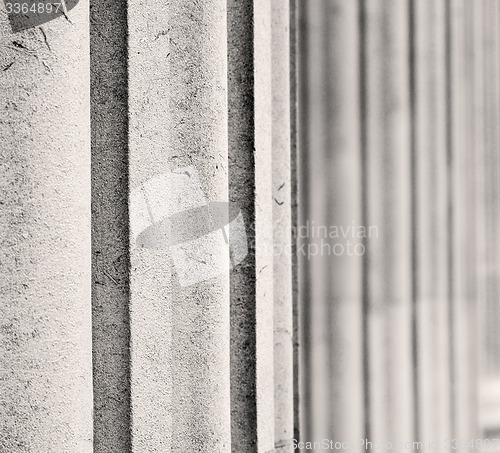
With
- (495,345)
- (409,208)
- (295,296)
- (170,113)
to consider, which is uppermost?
(170,113)

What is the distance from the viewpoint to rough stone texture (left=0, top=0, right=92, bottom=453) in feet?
1.69

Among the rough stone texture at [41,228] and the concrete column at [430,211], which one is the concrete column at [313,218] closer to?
the concrete column at [430,211]

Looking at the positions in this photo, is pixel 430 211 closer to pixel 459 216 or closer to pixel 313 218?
pixel 459 216

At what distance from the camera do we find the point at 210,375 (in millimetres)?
587

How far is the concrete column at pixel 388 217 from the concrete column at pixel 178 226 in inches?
7.5

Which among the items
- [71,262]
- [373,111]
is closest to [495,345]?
[373,111]

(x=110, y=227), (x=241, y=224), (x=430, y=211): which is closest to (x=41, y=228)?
(x=110, y=227)

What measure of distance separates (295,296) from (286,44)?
1.07 feet

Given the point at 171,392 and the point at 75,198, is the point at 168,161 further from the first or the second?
the point at 171,392

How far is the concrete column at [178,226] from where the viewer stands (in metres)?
0.56

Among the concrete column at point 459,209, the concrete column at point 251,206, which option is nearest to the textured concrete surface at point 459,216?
the concrete column at point 459,209

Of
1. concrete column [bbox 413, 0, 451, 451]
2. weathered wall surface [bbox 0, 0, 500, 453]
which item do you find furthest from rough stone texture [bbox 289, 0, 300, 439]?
concrete column [bbox 413, 0, 451, 451]

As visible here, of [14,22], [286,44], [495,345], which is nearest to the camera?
[14,22]

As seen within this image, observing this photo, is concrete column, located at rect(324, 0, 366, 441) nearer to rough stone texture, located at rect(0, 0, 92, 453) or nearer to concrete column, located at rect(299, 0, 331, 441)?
concrete column, located at rect(299, 0, 331, 441)
